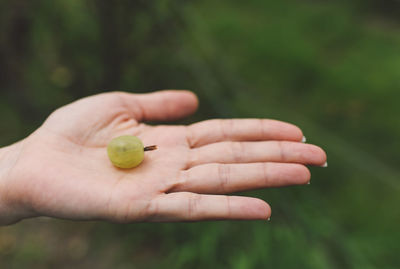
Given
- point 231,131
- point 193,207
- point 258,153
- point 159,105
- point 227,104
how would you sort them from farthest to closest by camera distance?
point 227,104
point 159,105
point 231,131
point 258,153
point 193,207

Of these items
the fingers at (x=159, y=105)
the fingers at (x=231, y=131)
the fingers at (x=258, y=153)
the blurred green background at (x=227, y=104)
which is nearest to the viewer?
the fingers at (x=258, y=153)

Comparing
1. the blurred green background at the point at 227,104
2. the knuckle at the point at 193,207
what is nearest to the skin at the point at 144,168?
the knuckle at the point at 193,207

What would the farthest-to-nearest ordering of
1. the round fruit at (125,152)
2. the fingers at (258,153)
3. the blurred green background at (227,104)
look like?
1. the blurred green background at (227,104)
2. the fingers at (258,153)
3. the round fruit at (125,152)

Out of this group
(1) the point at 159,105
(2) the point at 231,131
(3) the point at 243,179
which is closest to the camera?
(3) the point at 243,179

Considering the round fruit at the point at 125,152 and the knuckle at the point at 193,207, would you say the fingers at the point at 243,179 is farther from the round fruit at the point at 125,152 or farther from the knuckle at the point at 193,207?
the round fruit at the point at 125,152

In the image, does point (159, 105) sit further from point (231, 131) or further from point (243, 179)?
point (243, 179)

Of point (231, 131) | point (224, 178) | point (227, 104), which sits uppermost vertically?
point (231, 131)

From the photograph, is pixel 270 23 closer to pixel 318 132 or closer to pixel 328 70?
pixel 328 70

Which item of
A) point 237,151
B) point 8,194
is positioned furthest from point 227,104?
point 8,194
